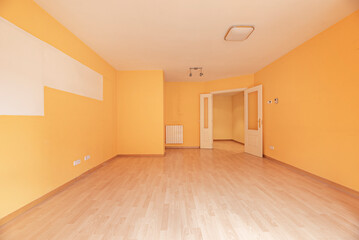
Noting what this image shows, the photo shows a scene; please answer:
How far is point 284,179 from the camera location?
2.94 m

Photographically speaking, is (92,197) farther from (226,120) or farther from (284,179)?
(226,120)

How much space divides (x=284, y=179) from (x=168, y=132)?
14.2 ft

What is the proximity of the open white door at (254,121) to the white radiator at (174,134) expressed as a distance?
2.61 m

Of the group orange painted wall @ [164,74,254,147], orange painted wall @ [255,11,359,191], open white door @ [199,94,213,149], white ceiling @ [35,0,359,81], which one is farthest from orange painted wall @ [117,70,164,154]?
orange painted wall @ [255,11,359,191]

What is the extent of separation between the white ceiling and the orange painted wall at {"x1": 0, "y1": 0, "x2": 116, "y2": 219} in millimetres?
251

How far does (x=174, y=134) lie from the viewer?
6.36 metres

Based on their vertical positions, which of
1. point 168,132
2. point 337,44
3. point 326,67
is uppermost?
point 337,44

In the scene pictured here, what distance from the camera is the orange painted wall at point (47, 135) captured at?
5.72 feet

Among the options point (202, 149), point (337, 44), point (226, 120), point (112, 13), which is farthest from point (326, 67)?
point (226, 120)

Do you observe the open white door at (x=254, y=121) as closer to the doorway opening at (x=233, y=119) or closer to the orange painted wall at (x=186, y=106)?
the doorway opening at (x=233, y=119)

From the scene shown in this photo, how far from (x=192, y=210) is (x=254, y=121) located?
4169mm

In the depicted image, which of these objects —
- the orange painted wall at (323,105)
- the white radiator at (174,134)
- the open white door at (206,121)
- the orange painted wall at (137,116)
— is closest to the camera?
the orange painted wall at (323,105)

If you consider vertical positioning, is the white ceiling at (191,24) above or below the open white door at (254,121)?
above

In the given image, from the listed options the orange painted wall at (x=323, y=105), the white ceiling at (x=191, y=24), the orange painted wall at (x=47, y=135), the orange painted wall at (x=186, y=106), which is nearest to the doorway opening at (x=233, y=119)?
the orange painted wall at (x=186, y=106)
